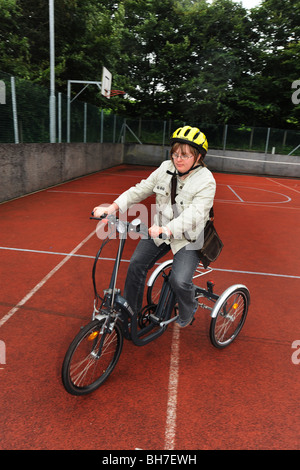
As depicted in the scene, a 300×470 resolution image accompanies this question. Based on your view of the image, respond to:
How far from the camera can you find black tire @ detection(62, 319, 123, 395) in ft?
8.34

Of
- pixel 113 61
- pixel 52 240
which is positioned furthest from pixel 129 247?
pixel 113 61

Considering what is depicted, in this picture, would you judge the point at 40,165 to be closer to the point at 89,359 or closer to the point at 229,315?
the point at 229,315

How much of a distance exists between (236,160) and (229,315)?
2396 cm

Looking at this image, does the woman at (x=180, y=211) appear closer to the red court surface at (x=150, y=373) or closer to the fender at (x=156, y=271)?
the fender at (x=156, y=271)

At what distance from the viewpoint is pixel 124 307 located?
111 inches

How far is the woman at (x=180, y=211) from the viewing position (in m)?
2.86

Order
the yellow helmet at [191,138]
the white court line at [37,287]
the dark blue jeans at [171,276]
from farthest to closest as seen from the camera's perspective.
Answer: the white court line at [37,287] < the dark blue jeans at [171,276] < the yellow helmet at [191,138]

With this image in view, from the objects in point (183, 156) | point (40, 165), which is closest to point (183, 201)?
point (183, 156)

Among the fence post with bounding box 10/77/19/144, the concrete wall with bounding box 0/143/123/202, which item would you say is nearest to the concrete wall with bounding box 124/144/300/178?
the concrete wall with bounding box 0/143/123/202

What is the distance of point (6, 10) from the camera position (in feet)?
58.2

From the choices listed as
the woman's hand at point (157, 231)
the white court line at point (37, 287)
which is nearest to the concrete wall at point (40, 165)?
the white court line at point (37, 287)

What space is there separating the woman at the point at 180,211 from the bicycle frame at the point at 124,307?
14 centimetres

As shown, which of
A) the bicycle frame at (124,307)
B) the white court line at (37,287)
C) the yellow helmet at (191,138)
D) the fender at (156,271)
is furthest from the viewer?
the white court line at (37,287)

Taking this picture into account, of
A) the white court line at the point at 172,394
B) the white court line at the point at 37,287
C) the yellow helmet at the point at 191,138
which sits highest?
the yellow helmet at the point at 191,138
